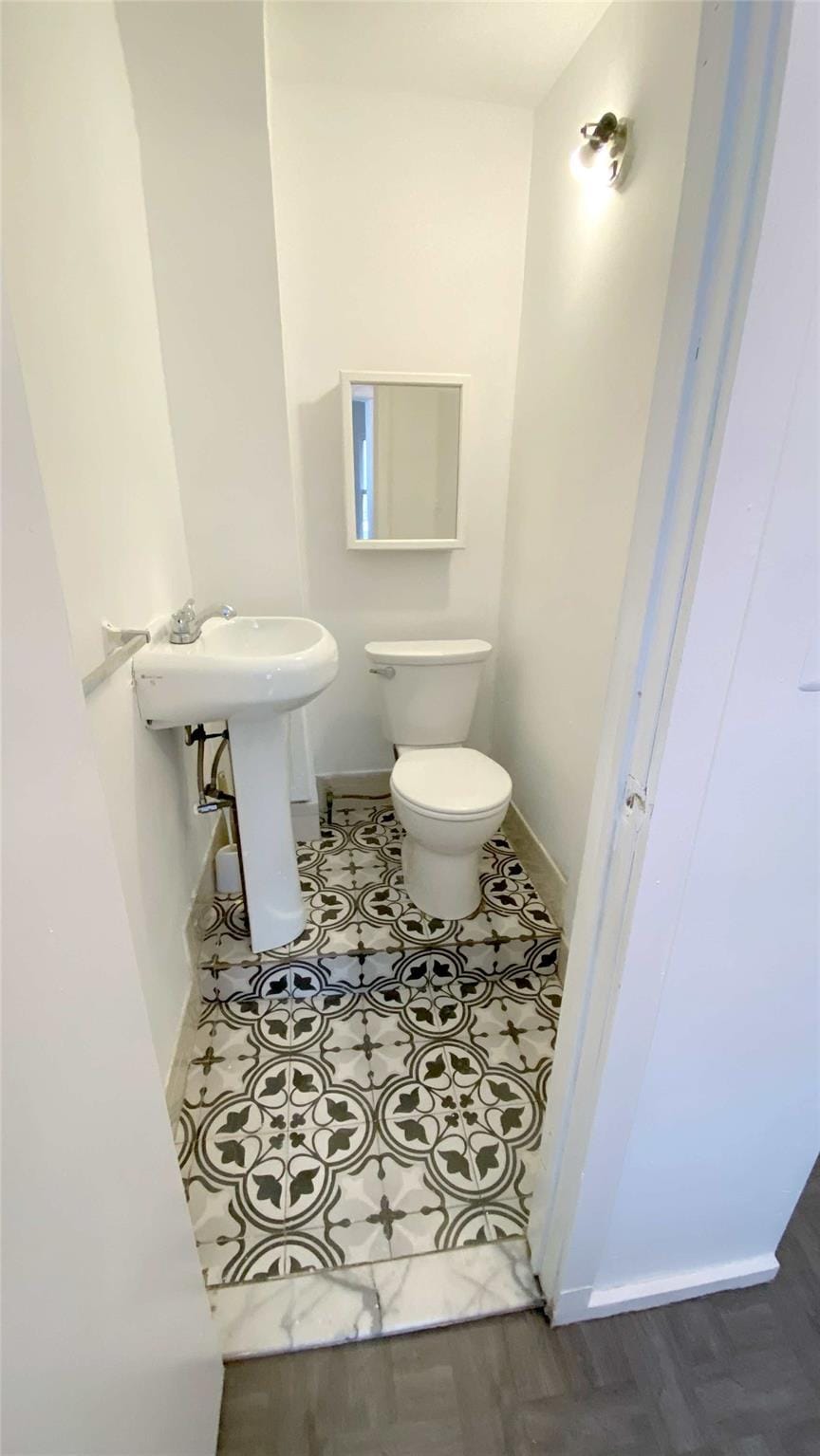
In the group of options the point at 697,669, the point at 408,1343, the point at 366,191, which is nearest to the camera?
the point at 697,669

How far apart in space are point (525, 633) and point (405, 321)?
1.04 m

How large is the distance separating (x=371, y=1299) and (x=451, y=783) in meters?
1.05

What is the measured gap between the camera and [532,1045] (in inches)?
55.6

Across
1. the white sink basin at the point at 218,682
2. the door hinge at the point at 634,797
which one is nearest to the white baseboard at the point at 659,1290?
the door hinge at the point at 634,797

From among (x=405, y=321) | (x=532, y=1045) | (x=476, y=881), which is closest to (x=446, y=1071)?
(x=532, y=1045)

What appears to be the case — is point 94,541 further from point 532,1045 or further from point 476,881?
point 532,1045

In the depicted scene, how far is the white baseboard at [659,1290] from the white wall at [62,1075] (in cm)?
64

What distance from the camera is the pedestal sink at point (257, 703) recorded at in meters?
1.17

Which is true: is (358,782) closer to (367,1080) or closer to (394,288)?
(367,1080)

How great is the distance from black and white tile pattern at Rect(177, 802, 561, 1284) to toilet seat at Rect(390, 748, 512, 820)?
0.39m

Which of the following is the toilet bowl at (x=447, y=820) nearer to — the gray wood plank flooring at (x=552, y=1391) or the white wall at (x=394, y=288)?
the white wall at (x=394, y=288)

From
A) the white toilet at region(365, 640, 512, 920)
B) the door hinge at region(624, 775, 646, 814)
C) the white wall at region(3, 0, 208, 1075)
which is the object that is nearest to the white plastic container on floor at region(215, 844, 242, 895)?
the white wall at region(3, 0, 208, 1075)

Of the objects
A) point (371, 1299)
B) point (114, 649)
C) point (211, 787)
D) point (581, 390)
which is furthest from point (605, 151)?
point (371, 1299)

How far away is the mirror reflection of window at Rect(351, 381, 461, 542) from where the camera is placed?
177 cm
